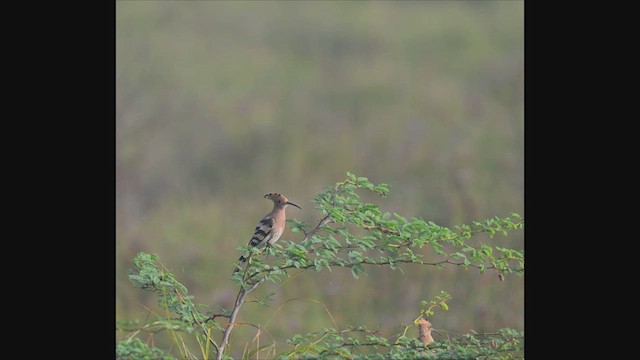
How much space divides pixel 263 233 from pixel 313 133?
5536mm

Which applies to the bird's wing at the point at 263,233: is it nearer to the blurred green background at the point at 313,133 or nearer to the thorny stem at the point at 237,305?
the thorny stem at the point at 237,305

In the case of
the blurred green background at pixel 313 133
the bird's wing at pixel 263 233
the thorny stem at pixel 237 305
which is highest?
the blurred green background at pixel 313 133

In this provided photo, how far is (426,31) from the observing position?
426 inches

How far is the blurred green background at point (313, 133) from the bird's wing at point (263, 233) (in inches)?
94.4

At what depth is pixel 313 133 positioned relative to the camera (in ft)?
28.2

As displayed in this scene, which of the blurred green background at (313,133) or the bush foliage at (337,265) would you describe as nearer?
the bush foliage at (337,265)

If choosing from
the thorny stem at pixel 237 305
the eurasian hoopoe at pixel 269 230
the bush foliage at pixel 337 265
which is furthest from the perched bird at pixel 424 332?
the eurasian hoopoe at pixel 269 230

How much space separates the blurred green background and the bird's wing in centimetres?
240

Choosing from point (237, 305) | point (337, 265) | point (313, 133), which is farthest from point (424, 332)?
point (313, 133)

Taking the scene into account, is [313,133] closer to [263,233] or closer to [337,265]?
[263,233]

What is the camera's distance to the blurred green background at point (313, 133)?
6188mm

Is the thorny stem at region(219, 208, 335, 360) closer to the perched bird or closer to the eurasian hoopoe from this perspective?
the eurasian hoopoe

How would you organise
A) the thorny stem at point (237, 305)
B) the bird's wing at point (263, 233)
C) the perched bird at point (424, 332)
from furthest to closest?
the bird's wing at point (263, 233) → the perched bird at point (424, 332) → the thorny stem at point (237, 305)

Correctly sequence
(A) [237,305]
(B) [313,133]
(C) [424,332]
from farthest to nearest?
(B) [313,133], (C) [424,332], (A) [237,305]
